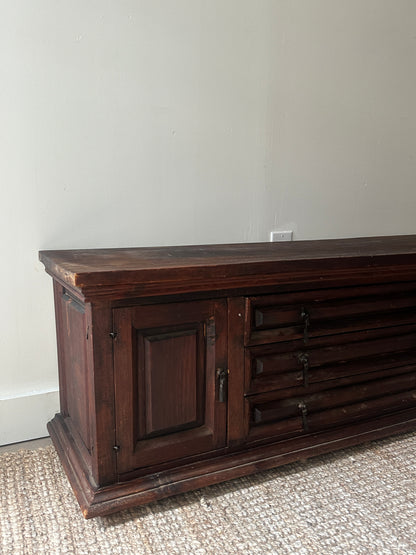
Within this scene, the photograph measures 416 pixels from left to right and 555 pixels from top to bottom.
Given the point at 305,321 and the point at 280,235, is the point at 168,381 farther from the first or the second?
the point at 280,235

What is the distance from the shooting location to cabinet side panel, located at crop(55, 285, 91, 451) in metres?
1.33

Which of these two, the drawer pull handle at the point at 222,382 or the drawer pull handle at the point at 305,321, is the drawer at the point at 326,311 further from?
the drawer pull handle at the point at 222,382

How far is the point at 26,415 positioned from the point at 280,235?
3.71 feet

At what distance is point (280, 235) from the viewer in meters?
1.96

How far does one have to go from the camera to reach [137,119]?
5.47 feet

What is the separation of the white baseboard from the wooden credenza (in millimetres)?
66

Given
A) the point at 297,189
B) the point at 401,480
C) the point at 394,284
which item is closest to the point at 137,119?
the point at 297,189

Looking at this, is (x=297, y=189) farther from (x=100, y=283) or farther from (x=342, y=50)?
(x=100, y=283)

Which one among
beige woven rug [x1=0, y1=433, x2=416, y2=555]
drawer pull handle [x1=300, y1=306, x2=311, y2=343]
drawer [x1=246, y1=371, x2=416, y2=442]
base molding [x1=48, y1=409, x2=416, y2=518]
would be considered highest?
drawer pull handle [x1=300, y1=306, x2=311, y2=343]

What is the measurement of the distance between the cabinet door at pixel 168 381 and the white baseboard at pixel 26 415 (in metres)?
0.52

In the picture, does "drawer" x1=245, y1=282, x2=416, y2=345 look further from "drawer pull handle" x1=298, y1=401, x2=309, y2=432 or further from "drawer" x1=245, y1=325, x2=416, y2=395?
"drawer pull handle" x1=298, y1=401, x2=309, y2=432

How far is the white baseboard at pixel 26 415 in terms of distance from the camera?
163 centimetres

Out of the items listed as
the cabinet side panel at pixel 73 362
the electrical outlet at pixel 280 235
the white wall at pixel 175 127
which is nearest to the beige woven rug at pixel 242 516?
the cabinet side panel at pixel 73 362

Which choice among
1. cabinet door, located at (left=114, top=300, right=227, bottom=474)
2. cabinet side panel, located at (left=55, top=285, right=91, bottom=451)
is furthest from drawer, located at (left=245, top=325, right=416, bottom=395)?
cabinet side panel, located at (left=55, top=285, right=91, bottom=451)
